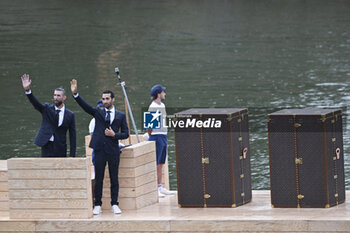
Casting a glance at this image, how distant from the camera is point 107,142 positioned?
11.1m

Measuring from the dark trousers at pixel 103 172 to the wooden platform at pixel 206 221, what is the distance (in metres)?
0.23

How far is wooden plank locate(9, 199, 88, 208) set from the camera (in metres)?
11.0

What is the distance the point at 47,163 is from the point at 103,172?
724mm

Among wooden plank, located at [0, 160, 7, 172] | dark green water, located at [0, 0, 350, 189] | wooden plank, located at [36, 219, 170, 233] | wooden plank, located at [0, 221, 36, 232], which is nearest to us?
wooden plank, located at [36, 219, 170, 233]

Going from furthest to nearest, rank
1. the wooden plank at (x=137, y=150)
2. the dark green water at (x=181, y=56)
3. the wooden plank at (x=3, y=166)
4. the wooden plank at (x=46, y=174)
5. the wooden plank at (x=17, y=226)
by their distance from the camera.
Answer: the dark green water at (x=181, y=56), the wooden plank at (x=3, y=166), the wooden plank at (x=137, y=150), the wooden plank at (x=17, y=226), the wooden plank at (x=46, y=174)

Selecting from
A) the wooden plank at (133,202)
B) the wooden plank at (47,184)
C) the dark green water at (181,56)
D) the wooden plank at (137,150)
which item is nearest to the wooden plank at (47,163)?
the wooden plank at (47,184)

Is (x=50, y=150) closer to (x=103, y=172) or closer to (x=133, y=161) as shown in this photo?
(x=103, y=172)

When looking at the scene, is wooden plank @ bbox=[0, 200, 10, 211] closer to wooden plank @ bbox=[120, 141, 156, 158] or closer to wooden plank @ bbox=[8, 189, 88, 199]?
wooden plank @ bbox=[8, 189, 88, 199]

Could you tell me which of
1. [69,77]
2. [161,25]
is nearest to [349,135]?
[69,77]

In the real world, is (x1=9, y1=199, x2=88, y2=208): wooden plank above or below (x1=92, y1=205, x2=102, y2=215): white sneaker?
above

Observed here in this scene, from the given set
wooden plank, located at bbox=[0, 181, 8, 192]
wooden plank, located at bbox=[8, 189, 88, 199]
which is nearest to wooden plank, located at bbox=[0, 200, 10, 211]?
wooden plank, located at bbox=[0, 181, 8, 192]

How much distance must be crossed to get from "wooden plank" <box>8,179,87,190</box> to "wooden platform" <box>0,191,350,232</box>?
0.41 meters

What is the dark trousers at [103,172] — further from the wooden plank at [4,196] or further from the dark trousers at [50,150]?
the wooden plank at [4,196]

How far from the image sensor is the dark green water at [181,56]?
24.3m
